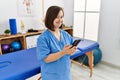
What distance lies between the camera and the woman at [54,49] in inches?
43.9

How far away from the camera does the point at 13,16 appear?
112 inches

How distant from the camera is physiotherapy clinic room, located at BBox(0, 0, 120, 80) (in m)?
2.71

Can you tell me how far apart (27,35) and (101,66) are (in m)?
1.91

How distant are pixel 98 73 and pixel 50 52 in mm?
2052

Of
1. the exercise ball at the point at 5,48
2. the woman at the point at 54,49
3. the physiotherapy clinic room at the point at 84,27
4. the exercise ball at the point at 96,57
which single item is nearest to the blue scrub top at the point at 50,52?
the woman at the point at 54,49

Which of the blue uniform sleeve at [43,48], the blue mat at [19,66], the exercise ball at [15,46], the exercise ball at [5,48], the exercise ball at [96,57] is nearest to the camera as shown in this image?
the blue uniform sleeve at [43,48]

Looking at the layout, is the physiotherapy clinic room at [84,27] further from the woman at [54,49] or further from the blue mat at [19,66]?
the woman at [54,49]

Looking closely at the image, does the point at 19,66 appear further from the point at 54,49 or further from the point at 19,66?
the point at 54,49

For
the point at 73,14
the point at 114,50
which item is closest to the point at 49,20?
the point at 114,50

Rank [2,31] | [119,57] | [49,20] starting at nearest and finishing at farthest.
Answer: [49,20] < [2,31] < [119,57]

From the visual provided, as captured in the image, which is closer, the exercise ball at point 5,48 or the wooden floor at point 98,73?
the exercise ball at point 5,48

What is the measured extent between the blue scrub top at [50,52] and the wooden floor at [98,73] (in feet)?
4.87

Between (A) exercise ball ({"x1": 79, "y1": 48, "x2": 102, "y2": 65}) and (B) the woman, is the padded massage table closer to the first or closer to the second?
(B) the woman

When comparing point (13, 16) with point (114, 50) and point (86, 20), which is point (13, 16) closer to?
point (86, 20)
